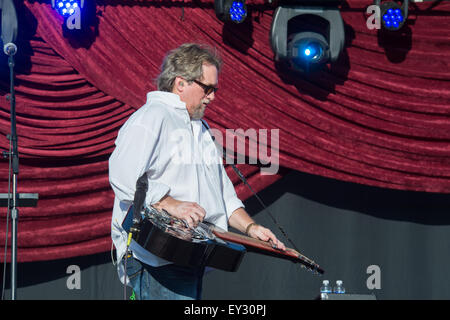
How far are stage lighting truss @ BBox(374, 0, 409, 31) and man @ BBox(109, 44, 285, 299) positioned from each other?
2391 mm

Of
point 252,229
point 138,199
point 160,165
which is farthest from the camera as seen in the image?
point 252,229

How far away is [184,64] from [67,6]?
7.34 ft

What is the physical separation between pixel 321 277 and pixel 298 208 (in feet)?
1.77

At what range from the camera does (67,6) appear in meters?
4.69

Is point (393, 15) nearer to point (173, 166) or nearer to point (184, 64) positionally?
point (184, 64)

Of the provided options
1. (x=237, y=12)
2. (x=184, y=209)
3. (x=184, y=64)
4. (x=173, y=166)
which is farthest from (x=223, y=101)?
(x=184, y=209)

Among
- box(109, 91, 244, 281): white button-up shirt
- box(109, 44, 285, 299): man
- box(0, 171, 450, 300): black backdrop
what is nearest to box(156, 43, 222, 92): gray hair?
box(109, 44, 285, 299): man

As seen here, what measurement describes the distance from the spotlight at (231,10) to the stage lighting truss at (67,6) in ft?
3.14

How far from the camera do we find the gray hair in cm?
276

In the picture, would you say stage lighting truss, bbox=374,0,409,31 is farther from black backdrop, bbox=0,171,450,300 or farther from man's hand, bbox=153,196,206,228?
man's hand, bbox=153,196,206,228

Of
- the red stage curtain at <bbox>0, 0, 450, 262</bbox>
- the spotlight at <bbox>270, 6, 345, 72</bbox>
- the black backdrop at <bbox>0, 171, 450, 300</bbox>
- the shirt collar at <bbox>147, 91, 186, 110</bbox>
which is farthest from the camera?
the black backdrop at <bbox>0, 171, 450, 300</bbox>

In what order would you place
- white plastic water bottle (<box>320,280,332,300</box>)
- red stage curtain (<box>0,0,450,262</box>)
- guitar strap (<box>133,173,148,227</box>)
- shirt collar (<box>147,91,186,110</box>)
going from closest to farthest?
guitar strap (<box>133,173,148,227</box>) < shirt collar (<box>147,91,186,110</box>) < white plastic water bottle (<box>320,280,332,300</box>) < red stage curtain (<box>0,0,450,262</box>)

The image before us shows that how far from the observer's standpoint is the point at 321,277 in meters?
5.02
